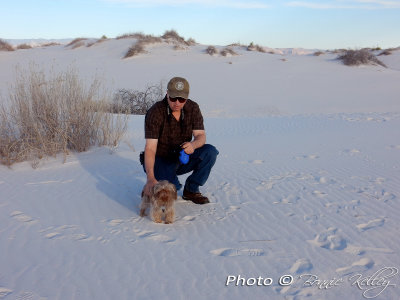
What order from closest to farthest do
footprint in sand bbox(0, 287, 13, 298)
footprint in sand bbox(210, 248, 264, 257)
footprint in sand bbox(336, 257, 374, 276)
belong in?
footprint in sand bbox(0, 287, 13, 298) < footprint in sand bbox(336, 257, 374, 276) < footprint in sand bbox(210, 248, 264, 257)

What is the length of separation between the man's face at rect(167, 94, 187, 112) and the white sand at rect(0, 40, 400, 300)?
1.27 metres

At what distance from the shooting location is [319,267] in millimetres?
3070

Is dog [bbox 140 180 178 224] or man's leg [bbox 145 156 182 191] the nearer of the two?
dog [bbox 140 180 178 224]

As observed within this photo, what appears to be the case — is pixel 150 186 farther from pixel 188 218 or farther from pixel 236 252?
pixel 236 252

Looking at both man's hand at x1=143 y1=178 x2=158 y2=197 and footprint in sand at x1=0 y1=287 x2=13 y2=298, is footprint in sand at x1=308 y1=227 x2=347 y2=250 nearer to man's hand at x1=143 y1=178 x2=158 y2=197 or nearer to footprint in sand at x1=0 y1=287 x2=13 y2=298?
man's hand at x1=143 y1=178 x2=158 y2=197

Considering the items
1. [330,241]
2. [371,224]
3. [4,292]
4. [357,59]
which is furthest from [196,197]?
[357,59]

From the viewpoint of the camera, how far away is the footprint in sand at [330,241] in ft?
11.2

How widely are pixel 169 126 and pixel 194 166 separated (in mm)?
626

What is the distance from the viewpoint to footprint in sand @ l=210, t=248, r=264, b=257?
333 cm

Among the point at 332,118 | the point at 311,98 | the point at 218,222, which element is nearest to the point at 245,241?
the point at 218,222

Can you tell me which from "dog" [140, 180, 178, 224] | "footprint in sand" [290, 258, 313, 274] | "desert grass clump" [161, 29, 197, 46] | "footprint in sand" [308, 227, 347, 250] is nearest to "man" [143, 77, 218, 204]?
"dog" [140, 180, 178, 224]

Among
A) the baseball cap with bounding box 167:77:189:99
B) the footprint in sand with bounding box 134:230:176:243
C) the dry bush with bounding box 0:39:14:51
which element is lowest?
the footprint in sand with bounding box 134:230:176:243

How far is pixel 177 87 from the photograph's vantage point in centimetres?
395

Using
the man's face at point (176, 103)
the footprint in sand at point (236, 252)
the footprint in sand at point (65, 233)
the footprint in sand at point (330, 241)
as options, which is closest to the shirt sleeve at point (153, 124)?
the man's face at point (176, 103)
